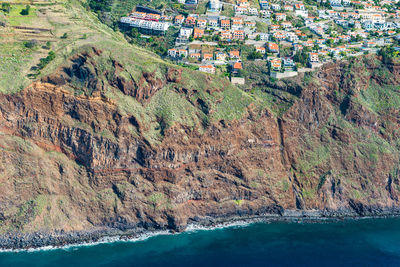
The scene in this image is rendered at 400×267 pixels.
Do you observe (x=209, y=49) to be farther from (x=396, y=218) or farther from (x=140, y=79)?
(x=396, y=218)

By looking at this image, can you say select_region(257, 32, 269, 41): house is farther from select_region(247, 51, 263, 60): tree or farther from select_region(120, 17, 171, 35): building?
select_region(120, 17, 171, 35): building

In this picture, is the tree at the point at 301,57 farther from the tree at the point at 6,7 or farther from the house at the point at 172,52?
the tree at the point at 6,7

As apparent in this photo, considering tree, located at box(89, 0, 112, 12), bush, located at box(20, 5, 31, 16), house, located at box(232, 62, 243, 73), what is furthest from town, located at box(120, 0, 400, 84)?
bush, located at box(20, 5, 31, 16)

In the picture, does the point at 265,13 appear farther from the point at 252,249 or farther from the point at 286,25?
the point at 252,249

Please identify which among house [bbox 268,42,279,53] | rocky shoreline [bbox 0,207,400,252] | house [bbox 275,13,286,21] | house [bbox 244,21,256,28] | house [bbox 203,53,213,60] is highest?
house [bbox 275,13,286,21]

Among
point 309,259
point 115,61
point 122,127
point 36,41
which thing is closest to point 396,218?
point 309,259

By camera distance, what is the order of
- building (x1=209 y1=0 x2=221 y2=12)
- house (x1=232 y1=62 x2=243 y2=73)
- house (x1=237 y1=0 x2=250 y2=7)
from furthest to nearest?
1. house (x1=237 y1=0 x2=250 y2=7)
2. building (x1=209 y1=0 x2=221 y2=12)
3. house (x1=232 y1=62 x2=243 y2=73)
